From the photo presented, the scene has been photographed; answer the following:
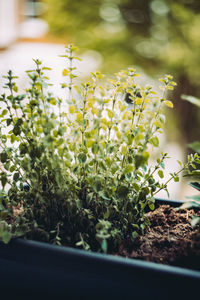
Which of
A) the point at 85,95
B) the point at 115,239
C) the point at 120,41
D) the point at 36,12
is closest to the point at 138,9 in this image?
the point at 120,41

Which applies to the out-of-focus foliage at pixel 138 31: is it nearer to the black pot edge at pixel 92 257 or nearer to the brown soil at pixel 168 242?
the brown soil at pixel 168 242

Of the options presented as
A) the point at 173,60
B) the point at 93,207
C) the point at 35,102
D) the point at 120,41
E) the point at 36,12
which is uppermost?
the point at 36,12

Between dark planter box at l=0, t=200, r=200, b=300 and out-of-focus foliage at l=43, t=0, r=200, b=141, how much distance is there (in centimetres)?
192

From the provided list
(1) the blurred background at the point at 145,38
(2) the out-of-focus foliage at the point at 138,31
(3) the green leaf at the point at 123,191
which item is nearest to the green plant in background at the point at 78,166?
(3) the green leaf at the point at 123,191

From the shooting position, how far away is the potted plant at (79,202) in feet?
1.50

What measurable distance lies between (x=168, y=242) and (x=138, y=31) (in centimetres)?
206

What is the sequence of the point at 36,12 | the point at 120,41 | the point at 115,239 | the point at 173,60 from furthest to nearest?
the point at 36,12 < the point at 120,41 < the point at 173,60 < the point at 115,239

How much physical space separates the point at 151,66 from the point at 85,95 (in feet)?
6.48

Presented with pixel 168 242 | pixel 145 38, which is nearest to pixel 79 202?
pixel 168 242

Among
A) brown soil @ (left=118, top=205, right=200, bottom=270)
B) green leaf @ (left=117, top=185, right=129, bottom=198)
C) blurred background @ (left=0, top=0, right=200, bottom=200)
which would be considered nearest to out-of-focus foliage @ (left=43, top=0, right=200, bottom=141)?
blurred background @ (left=0, top=0, right=200, bottom=200)

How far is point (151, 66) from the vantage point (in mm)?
2426

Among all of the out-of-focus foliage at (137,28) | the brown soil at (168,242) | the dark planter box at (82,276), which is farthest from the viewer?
the out-of-focus foliage at (137,28)

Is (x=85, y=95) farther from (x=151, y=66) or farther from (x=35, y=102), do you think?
(x=151, y=66)

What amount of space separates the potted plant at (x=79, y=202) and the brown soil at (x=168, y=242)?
2 cm
